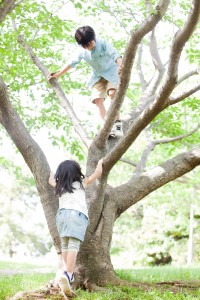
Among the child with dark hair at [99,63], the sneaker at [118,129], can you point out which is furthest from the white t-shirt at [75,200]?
the sneaker at [118,129]

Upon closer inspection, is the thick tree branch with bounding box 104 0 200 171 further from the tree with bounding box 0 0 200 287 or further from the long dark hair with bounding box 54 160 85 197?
the long dark hair with bounding box 54 160 85 197

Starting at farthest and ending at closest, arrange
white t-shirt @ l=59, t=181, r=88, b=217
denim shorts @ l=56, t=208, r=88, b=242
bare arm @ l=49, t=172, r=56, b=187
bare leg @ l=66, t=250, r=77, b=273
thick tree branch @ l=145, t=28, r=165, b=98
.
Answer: thick tree branch @ l=145, t=28, r=165, b=98
bare arm @ l=49, t=172, r=56, b=187
white t-shirt @ l=59, t=181, r=88, b=217
denim shorts @ l=56, t=208, r=88, b=242
bare leg @ l=66, t=250, r=77, b=273

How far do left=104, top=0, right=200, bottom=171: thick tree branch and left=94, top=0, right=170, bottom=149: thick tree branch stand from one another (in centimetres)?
30

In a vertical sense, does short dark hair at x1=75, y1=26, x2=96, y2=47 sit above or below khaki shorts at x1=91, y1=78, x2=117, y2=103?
above

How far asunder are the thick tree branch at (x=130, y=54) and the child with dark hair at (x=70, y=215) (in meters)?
0.61

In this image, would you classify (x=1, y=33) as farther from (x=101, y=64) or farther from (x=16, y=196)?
(x=16, y=196)

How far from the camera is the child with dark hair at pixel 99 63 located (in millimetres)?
5949

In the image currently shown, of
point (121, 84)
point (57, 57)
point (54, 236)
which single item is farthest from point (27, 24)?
point (54, 236)

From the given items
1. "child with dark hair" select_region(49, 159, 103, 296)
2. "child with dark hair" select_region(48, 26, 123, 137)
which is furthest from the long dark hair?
"child with dark hair" select_region(48, 26, 123, 137)

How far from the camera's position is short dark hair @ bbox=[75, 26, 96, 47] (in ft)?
19.2

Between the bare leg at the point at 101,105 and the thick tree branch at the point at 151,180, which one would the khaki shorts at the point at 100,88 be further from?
the thick tree branch at the point at 151,180

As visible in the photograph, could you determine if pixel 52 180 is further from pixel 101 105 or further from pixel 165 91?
pixel 165 91

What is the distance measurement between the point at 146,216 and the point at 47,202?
54.0 feet

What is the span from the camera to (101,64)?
6.52m
